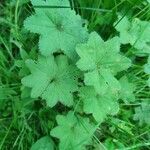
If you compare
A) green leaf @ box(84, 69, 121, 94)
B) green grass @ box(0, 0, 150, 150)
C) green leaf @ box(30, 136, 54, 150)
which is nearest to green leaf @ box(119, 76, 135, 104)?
green grass @ box(0, 0, 150, 150)

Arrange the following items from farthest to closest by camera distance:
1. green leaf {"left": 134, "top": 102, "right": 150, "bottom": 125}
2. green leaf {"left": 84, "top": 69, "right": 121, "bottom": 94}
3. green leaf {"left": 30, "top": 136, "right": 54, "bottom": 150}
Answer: green leaf {"left": 134, "top": 102, "right": 150, "bottom": 125}
green leaf {"left": 30, "top": 136, "right": 54, "bottom": 150}
green leaf {"left": 84, "top": 69, "right": 121, "bottom": 94}

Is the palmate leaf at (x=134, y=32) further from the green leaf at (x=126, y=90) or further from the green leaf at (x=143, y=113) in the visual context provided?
the green leaf at (x=143, y=113)

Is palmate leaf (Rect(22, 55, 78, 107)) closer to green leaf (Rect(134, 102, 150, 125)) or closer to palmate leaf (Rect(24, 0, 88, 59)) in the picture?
palmate leaf (Rect(24, 0, 88, 59))

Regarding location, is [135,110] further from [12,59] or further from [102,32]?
[12,59]

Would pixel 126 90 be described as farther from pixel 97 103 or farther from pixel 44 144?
pixel 44 144

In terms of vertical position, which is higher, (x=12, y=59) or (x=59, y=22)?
(x=59, y=22)

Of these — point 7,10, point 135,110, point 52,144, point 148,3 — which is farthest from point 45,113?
point 148,3

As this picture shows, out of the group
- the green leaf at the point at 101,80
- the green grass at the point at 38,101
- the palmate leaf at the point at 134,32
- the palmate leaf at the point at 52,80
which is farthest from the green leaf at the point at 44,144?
the palmate leaf at the point at 134,32
